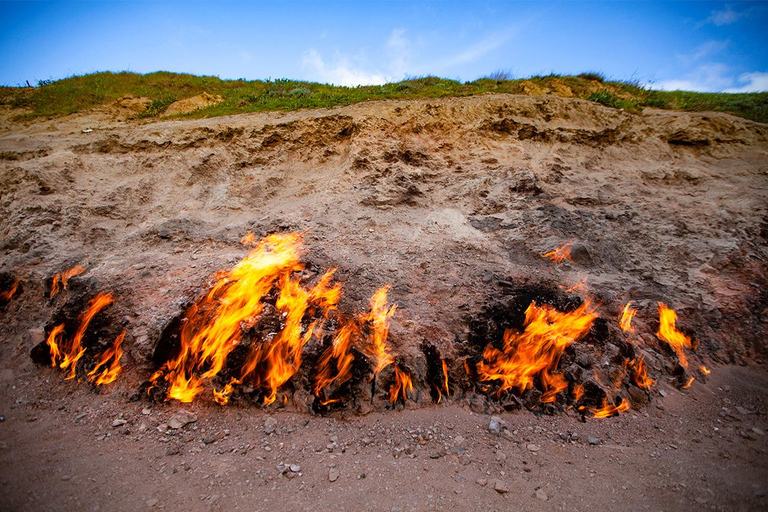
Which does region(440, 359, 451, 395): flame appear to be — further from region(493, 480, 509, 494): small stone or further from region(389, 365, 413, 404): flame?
region(493, 480, 509, 494): small stone

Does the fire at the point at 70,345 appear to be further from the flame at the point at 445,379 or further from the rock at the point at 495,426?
the rock at the point at 495,426

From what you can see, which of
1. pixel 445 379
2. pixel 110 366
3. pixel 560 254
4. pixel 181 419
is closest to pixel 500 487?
pixel 445 379

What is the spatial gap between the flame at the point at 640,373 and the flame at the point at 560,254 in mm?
2263

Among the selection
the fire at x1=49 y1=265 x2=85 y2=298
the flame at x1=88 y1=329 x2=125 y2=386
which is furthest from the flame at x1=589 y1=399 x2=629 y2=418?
the fire at x1=49 y1=265 x2=85 y2=298

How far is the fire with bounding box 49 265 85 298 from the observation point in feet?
21.2

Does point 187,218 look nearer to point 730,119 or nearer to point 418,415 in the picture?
point 418,415

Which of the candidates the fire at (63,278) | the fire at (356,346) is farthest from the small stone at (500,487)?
the fire at (63,278)

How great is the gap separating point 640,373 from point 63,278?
37.6 ft

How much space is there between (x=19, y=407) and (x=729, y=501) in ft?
32.0

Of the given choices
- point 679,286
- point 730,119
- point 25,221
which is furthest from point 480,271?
point 25,221

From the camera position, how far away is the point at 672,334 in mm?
5715

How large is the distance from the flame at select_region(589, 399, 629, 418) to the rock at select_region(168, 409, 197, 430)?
242 inches

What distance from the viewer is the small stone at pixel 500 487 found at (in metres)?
3.70

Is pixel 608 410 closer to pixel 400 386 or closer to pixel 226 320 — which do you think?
pixel 400 386
